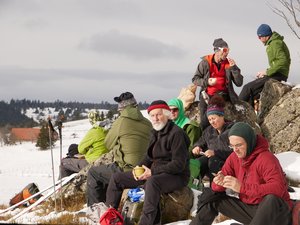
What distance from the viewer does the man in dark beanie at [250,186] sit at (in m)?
4.32

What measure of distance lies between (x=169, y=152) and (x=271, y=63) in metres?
5.34

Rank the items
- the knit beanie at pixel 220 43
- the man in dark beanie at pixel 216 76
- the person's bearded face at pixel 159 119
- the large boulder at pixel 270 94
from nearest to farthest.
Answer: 1. the person's bearded face at pixel 159 119
2. the knit beanie at pixel 220 43
3. the man in dark beanie at pixel 216 76
4. the large boulder at pixel 270 94

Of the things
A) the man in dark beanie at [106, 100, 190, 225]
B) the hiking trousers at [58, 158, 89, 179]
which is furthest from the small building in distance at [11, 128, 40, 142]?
the man in dark beanie at [106, 100, 190, 225]

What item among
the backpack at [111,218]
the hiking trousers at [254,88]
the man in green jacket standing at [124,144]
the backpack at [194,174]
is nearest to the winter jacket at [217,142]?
the backpack at [194,174]

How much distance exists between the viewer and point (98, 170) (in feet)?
23.5

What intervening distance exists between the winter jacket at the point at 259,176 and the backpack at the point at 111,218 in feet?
5.87

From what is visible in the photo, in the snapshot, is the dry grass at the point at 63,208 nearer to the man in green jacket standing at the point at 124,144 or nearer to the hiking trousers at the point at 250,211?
the man in green jacket standing at the point at 124,144

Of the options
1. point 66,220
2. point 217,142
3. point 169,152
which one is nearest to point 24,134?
point 66,220

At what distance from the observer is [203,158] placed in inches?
286

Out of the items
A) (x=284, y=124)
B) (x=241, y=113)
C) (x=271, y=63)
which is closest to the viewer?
(x=241, y=113)

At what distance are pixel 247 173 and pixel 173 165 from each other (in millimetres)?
1412

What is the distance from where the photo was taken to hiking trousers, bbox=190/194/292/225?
4293 mm

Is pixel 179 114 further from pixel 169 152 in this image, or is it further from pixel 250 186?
pixel 250 186

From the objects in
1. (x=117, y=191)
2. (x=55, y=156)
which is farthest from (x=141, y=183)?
(x=55, y=156)
